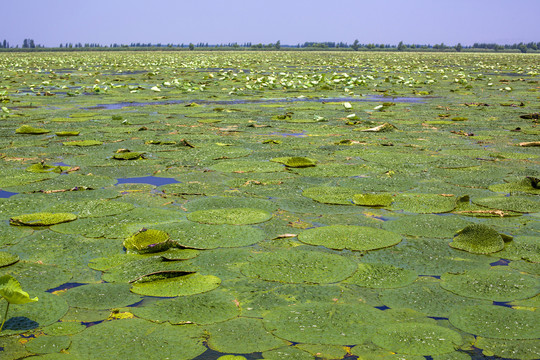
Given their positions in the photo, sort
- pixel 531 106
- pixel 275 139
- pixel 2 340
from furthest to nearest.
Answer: pixel 531 106 → pixel 275 139 → pixel 2 340

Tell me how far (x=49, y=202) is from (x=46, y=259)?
3.60 ft

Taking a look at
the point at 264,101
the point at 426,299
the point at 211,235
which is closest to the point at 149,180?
the point at 211,235

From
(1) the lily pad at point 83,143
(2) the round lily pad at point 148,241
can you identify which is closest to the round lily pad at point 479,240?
(2) the round lily pad at point 148,241

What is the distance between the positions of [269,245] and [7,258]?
134cm

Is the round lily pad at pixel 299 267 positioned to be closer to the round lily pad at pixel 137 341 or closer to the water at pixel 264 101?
the round lily pad at pixel 137 341

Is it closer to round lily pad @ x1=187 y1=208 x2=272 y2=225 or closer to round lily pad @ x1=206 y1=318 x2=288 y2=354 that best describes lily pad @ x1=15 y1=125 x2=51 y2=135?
round lily pad @ x1=187 y1=208 x2=272 y2=225

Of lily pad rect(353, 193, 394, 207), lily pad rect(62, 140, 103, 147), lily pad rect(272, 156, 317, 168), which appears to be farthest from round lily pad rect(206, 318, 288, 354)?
lily pad rect(62, 140, 103, 147)

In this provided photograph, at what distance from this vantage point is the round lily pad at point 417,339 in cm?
→ 187

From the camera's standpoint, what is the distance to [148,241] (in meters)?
2.91

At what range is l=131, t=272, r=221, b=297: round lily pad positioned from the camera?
237 cm

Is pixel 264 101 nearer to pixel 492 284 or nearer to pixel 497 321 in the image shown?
pixel 492 284

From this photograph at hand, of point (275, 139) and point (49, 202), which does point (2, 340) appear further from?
point (275, 139)

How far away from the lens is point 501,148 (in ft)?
18.8

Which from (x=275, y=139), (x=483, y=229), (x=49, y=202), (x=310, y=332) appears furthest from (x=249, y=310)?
(x=275, y=139)
